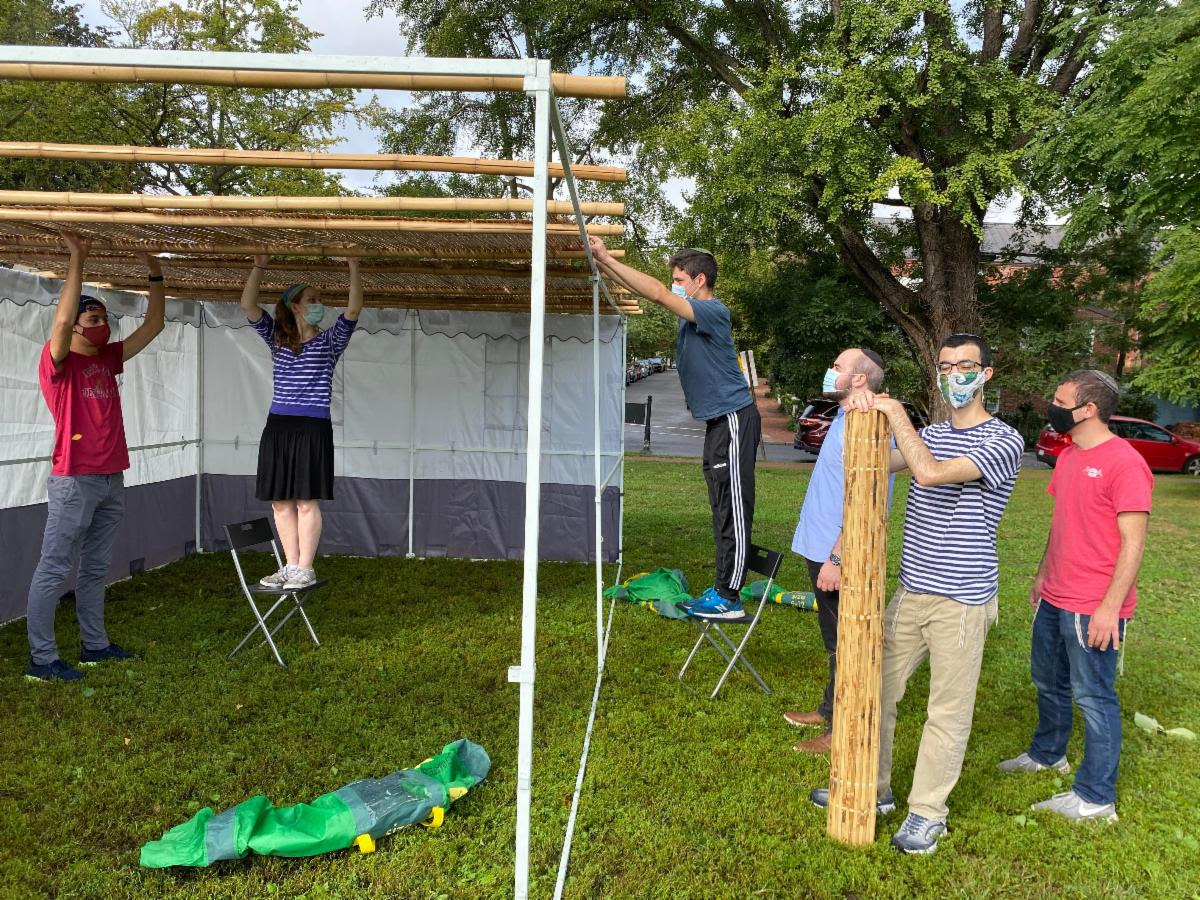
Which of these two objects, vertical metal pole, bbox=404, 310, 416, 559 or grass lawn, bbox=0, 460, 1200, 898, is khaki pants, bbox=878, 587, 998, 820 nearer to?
grass lawn, bbox=0, 460, 1200, 898

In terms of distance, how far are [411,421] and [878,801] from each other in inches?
240

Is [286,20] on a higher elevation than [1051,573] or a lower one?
higher

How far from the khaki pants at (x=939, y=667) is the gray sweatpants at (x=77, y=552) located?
4.32 meters

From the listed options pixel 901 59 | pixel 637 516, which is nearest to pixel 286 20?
pixel 901 59

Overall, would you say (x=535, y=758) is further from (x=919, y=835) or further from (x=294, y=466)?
(x=294, y=466)

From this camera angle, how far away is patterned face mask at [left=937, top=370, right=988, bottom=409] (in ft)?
9.89

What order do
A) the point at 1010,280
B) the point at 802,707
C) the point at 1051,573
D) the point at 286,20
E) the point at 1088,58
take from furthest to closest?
the point at 286,20 < the point at 1010,280 < the point at 1088,58 < the point at 802,707 < the point at 1051,573

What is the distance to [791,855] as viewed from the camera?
316 cm

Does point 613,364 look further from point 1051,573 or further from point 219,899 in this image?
point 219,899

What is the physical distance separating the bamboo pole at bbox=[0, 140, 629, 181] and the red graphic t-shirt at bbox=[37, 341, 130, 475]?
1602 mm

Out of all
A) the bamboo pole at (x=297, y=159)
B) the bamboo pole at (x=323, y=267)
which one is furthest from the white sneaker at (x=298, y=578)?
the bamboo pole at (x=297, y=159)

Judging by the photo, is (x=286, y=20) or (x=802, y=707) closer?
(x=802, y=707)

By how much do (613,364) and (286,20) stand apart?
20.8 meters

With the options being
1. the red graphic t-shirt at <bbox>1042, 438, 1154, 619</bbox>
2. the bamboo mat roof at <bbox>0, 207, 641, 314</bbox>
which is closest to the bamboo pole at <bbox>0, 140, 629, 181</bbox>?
the bamboo mat roof at <bbox>0, 207, 641, 314</bbox>
